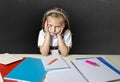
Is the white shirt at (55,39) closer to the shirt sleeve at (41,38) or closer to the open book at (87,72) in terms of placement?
the shirt sleeve at (41,38)

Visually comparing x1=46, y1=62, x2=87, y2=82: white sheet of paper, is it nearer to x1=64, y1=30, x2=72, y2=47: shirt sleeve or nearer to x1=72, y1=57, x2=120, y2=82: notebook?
x1=72, y1=57, x2=120, y2=82: notebook

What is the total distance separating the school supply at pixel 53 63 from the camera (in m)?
1.03

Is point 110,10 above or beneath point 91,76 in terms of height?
above

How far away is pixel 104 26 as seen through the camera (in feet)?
4.99

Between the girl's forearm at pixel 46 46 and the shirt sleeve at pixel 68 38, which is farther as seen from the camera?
the shirt sleeve at pixel 68 38

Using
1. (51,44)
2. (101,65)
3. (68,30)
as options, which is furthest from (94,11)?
(101,65)

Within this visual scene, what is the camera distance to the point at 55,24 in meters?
1.28

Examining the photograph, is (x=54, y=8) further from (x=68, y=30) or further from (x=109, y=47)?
(x=109, y=47)

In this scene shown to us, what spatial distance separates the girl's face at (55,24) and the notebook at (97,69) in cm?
27

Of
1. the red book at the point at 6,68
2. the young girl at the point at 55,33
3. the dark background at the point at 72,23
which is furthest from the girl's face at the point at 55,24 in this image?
the red book at the point at 6,68

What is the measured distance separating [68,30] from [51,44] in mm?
160

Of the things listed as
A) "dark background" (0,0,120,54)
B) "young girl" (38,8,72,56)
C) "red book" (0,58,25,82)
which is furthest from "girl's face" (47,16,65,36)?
"red book" (0,58,25,82)

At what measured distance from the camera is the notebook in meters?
0.94

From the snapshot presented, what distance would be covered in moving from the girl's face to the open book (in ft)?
0.89
